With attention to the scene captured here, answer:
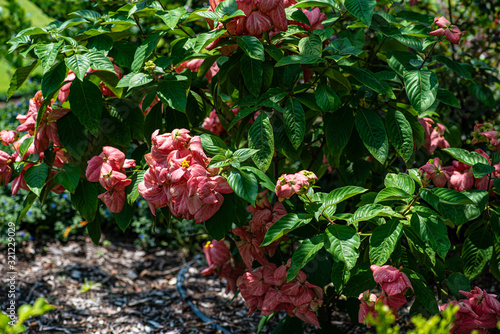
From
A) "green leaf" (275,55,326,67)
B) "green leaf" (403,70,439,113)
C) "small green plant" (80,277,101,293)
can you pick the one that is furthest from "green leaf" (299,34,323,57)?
"small green plant" (80,277,101,293)

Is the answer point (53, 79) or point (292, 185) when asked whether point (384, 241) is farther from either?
point (53, 79)

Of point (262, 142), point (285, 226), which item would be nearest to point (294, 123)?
point (262, 142)

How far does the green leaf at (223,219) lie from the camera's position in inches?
55.2

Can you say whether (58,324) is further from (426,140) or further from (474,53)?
(474,53)

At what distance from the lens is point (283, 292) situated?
153 centimetres

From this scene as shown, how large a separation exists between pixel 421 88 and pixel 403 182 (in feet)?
0.98

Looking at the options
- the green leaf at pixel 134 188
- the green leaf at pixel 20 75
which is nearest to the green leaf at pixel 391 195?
the green leaf at pixel 134 188

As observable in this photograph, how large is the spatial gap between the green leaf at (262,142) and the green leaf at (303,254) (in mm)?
258

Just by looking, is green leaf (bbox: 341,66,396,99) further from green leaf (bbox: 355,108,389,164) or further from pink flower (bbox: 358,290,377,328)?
pink flower (bbox: 358,290,377,328)

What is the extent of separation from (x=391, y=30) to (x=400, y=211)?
659 millimetres

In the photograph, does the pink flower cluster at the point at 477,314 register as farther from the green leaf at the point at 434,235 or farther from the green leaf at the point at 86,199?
the green leaf at the point at 86,199

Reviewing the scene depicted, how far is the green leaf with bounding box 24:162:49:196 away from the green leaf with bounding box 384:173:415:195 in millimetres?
1127

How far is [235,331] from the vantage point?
95.0 inches

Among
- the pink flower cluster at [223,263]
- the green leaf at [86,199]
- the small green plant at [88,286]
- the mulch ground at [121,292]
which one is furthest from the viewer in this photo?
the small green plant at [88,286]
